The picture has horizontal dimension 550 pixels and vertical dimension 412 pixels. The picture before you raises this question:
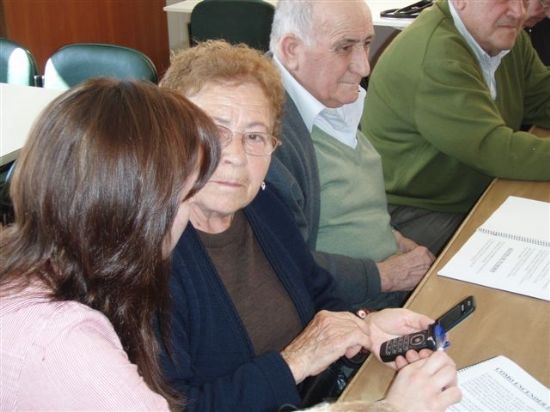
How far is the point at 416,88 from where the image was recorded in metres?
1.82

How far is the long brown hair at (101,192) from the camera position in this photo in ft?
2.52

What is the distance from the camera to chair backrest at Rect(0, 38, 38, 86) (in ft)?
9.20

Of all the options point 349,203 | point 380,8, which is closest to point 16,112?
point 349,203

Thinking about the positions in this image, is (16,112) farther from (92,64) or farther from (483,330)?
(483,330)

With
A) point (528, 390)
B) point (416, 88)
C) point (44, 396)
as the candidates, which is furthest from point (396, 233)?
point (44, 396)

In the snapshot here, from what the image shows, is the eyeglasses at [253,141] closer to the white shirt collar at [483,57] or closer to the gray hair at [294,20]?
the gray hair at [294,20]

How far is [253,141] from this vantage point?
124cm

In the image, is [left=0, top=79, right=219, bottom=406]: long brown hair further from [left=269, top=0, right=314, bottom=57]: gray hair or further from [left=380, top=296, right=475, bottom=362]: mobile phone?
[left=269, top=0, right=314, bottom=57]: gray hair

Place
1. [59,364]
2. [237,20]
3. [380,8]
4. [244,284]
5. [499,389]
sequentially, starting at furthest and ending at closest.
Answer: [380,8] < [237,20] < [244,284] < [499,389] < [59,364]

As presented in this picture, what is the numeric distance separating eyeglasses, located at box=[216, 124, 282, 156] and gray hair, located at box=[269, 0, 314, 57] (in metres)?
0.41

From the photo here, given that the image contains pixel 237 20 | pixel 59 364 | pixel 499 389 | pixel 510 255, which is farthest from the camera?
pixel 237 20

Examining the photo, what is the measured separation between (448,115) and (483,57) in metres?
0.34

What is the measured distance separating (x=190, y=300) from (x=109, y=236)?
0.33 meters

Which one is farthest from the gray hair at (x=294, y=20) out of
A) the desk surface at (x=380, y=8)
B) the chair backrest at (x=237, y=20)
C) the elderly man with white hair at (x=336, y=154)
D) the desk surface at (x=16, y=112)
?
the desk surface at (x=380, y=8)
